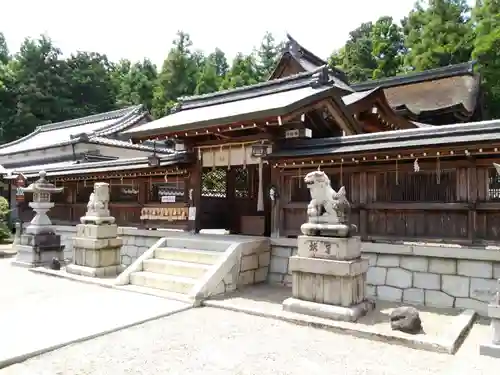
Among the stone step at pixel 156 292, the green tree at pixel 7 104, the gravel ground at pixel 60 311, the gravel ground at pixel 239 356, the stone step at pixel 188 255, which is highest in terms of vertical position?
the green tree at pixel 7 104

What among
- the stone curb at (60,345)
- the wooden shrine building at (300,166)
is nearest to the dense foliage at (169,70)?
the wooden shrine building at (300,166)

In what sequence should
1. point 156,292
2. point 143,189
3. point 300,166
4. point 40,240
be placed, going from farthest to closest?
point 143,189
point 40,240
point 300,166
point 156,292

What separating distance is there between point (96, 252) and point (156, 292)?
2643 mm

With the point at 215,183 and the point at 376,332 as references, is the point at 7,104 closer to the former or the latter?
the point at 215,183

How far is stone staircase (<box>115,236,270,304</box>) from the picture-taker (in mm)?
7445

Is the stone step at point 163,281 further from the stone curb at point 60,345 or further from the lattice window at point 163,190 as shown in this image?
the lattice window at point 163,190

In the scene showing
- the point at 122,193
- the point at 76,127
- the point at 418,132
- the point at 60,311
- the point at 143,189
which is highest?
the point at 76,127

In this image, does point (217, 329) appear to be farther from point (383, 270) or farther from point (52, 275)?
point (52, 275)

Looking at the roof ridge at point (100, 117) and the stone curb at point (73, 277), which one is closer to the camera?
the stone curb at point (73, 277)

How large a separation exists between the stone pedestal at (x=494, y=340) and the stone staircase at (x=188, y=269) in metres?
4.34

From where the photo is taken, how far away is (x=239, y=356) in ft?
15.6

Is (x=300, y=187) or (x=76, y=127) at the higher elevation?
(x=76, y=127)

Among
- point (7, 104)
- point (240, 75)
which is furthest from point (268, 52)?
point (7, 104)

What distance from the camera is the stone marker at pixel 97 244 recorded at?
31.2 feet
